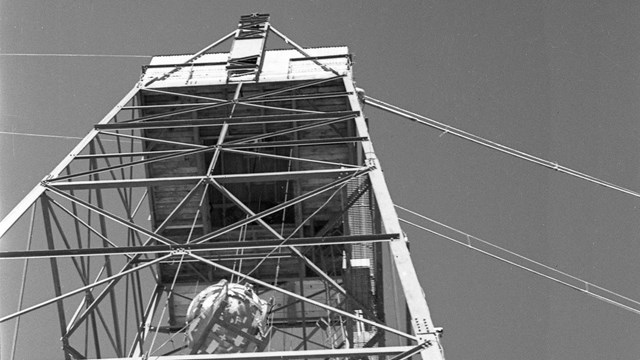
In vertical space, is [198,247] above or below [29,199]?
below

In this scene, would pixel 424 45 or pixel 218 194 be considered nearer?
pixel 218 194

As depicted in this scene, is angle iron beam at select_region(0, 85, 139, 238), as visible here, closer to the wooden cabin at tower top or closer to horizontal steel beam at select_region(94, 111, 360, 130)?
horizontal steel beam at select_region(94, 111, 360, 130)

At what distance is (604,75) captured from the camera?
4225 centimetres

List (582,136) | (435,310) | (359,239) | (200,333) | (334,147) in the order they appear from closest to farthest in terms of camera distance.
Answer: (359,239)
(200,333)
(334,147)
(435,310)
(582,136)

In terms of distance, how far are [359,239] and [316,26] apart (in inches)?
1222

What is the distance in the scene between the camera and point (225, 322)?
14.9 m

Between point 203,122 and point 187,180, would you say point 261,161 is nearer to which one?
point 203,122

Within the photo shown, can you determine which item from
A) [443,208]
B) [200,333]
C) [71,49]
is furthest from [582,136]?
[200,333]

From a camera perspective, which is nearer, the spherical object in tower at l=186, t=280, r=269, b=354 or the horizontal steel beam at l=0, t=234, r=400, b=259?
the horizontal steel beam at l=0, t=234, r=400, b=259

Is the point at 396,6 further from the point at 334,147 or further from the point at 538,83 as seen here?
the point at 334,147

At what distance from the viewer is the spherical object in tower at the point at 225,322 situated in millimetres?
14914

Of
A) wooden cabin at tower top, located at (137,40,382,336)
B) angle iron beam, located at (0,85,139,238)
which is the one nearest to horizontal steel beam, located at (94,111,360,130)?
angle iron beam, located at (0,85,139,238)

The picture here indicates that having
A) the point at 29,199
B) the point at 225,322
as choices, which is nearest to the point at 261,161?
the point at 225,322

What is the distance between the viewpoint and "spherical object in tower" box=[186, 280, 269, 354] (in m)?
14.9
